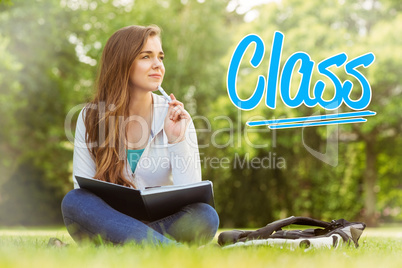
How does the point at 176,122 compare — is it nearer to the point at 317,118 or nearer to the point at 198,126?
the point at 317,118

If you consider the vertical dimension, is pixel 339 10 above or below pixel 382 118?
above

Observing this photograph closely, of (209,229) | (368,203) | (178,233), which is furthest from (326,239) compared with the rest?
(368,203)

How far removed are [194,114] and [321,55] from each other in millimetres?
4200

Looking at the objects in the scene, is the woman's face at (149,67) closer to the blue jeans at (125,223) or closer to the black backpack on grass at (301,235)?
the blue jeans at (125,223)

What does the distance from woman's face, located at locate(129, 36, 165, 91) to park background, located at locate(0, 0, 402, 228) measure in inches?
321

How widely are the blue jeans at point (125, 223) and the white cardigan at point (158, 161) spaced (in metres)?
0.22

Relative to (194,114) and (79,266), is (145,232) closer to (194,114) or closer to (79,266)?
(79,266)

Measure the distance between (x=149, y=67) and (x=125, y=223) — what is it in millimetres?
987

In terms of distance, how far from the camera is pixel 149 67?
9.29ft

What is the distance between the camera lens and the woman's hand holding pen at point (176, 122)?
2.68 metres

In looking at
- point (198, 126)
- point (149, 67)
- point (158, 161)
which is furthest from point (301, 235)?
point (198, 126)

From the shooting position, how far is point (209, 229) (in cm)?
250

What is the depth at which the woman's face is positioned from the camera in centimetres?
282

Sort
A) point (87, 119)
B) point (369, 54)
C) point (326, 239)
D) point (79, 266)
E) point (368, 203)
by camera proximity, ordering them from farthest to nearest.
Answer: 1. point (368, 203)
2. point (369, 54)
3. point (87, 119)
4. point (326, 239)
5. point (79, 266)
